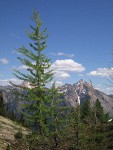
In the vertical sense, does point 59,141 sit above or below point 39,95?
below

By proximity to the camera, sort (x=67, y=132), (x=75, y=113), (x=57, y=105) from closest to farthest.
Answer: (x=75, y=113) → (x=67, y=132) → (x=57, y=105)

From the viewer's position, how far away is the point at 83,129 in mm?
20484

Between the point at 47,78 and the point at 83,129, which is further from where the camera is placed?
the point at 47,78

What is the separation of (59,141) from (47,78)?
278 inches

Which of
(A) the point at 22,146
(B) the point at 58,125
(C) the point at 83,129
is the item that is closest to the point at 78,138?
(C) the point at 83,129

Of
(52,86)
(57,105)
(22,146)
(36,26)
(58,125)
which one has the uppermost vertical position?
(36,26)

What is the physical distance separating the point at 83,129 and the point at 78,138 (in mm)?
793

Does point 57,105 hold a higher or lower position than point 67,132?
higher

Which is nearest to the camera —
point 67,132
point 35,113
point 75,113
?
point 75,113

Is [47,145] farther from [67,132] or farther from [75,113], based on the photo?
[75,113]

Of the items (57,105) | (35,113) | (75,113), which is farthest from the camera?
(57,105)

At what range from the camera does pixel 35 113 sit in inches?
1020

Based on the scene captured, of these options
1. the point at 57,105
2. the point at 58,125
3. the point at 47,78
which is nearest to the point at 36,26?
the point at 47,78

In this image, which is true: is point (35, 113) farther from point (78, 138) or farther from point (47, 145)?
point (78, 138)
